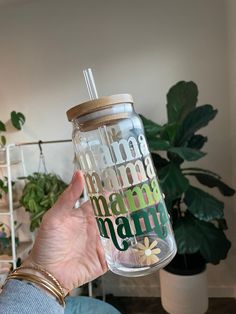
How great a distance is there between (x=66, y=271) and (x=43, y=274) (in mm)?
63

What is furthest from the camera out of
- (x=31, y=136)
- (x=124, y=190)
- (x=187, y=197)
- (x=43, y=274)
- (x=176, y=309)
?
(x=31, y=136)

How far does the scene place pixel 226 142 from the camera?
6.22 feet

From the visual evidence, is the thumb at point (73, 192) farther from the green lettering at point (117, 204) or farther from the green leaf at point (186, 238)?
the green leaf at point (186, 238)

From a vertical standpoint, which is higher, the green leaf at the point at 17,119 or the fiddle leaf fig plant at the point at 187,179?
the green leaf at the point at 17,119

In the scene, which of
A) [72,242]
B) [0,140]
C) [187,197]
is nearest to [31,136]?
[0,140]

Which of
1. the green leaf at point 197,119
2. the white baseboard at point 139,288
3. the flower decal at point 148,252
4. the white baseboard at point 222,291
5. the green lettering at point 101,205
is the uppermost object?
the green leaf at point 197,119

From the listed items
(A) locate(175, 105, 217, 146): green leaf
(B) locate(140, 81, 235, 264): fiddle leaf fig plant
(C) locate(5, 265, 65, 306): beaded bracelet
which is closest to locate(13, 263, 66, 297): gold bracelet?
(C) locate(5, 265, 65, 306): beaded bracelet

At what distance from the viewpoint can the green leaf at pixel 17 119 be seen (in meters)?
2.06

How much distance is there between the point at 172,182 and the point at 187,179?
143 mm

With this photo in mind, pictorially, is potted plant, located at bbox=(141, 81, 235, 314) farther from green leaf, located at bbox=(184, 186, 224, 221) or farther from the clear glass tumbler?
the clear glass tumbler

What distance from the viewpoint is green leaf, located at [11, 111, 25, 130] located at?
2.06 metres

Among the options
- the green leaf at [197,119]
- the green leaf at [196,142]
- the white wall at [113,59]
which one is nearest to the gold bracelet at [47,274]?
the green leaf at [197,119]

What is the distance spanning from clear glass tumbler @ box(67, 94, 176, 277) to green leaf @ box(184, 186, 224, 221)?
92cm

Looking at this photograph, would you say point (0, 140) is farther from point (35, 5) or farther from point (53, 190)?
point (35, 5)
